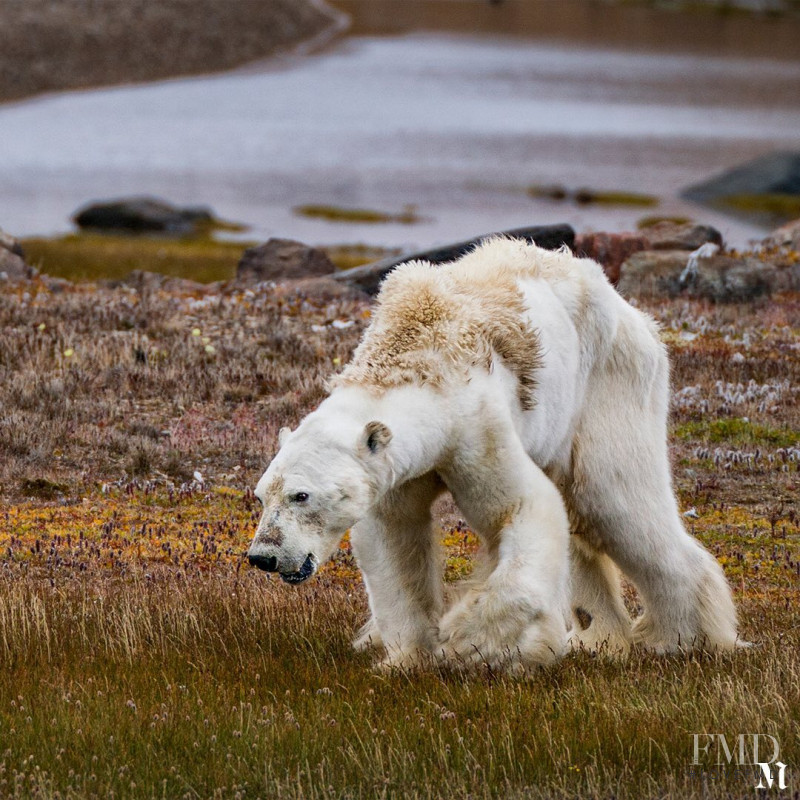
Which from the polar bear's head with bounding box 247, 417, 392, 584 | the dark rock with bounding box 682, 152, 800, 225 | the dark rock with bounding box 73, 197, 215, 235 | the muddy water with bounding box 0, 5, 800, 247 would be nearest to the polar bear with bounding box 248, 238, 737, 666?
the polar bear's head with bounding box 247, 417, 392, 584

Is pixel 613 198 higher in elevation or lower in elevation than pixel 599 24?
lower

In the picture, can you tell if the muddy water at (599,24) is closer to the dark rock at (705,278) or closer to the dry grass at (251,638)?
the dark rock at (705,278)

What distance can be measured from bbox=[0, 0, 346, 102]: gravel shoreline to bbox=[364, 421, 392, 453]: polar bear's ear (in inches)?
2377

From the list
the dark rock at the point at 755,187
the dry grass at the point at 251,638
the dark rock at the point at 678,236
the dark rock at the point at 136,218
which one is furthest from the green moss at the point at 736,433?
the dark rock at the point at 755,187

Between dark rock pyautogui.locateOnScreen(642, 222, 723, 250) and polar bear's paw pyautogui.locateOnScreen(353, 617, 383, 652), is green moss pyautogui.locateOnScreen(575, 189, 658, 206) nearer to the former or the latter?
dark rock pyautogui.locateOnScreen(642, 222, 723, 250)

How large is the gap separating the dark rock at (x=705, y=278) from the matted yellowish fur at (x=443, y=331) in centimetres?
1195

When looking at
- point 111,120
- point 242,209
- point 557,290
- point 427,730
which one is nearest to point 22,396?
point 557,290

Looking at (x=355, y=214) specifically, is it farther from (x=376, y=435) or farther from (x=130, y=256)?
(x=376, y=435)

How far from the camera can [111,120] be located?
227 ft

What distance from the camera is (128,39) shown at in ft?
218

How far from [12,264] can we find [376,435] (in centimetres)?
1516

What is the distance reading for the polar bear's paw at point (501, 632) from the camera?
564 centimetres

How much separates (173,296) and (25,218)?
28516mm

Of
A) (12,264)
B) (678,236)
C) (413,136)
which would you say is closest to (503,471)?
(12,264)
